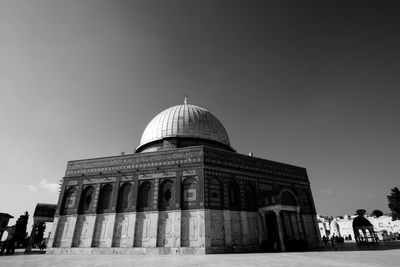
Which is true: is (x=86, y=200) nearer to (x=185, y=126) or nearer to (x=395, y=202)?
(x=185, y=126)

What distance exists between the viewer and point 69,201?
23688 millimetres

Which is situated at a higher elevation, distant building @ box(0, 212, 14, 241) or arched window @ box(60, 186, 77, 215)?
arched window @ box(60, 186, 77, 215)

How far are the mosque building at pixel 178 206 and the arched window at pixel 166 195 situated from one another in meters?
0.09

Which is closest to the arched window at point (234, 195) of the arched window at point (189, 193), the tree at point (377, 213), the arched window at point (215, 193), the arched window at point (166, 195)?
the arched window at point (215, 193)

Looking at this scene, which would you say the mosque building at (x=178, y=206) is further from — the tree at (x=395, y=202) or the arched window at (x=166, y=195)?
the tree at (x=395, y=202)

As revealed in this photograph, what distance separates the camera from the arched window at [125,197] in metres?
21.9

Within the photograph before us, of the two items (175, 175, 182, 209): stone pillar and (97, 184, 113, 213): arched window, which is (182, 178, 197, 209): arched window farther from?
(97, 184, 113, 213): arched window

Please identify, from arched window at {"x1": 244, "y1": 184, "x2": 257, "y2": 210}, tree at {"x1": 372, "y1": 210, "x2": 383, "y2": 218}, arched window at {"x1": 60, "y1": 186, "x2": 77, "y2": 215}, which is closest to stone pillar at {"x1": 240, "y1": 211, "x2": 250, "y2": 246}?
arched window at {"x1": 244, "y1": 184, "x2": 257, "y2": 210}

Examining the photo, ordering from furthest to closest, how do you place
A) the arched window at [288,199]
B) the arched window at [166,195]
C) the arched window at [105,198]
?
the arched window at [105,198]
the arched window at [288,199]
the arched window at [166,195]

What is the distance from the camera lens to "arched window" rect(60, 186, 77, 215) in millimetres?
23203

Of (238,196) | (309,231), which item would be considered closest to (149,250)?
(238,196)

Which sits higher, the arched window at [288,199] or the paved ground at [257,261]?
the arched window at [288,199]

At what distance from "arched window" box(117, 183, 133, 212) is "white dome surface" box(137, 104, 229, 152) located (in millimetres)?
6541

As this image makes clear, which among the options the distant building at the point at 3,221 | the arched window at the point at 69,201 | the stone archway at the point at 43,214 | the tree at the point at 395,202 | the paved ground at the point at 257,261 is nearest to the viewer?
the paved ground at the point at 257,261
